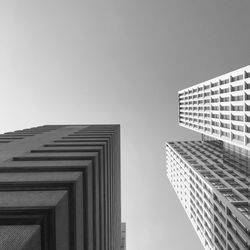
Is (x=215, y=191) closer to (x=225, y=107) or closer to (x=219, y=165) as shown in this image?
(x=225, y=107)

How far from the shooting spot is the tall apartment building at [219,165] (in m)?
50.8

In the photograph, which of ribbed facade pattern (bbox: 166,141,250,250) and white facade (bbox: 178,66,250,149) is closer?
ribbed facade pattern (bbox: 166,141,250,250)

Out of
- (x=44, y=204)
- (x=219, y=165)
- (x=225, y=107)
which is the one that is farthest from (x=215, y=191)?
(x=44, y=204)

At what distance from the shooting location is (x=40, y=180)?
16.9 meters

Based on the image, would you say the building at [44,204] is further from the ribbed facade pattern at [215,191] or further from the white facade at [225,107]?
the white facade at [225,107]

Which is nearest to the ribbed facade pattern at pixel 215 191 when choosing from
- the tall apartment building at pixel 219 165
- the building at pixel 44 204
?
the tall apartment building at pixel 219 165

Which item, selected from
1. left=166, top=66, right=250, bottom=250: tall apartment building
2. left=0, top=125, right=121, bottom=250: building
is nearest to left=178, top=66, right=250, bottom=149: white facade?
left=166, top=66, right=250, bottom=250: tall apartment building

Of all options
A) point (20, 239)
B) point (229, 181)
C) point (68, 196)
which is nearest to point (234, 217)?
point (229, 181)

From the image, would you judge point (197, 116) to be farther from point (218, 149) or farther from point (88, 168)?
point (88, 168)

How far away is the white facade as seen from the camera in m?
50.9

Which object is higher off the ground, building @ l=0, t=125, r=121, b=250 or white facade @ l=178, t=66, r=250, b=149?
white facade @ l=178, t=66, r=250, b=149

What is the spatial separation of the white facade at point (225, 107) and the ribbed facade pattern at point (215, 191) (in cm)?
961

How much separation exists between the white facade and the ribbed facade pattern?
9.61 metres

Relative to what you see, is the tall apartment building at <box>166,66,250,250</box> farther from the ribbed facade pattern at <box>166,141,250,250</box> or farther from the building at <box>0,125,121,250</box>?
the building at <box>0,125,121,250</box>
